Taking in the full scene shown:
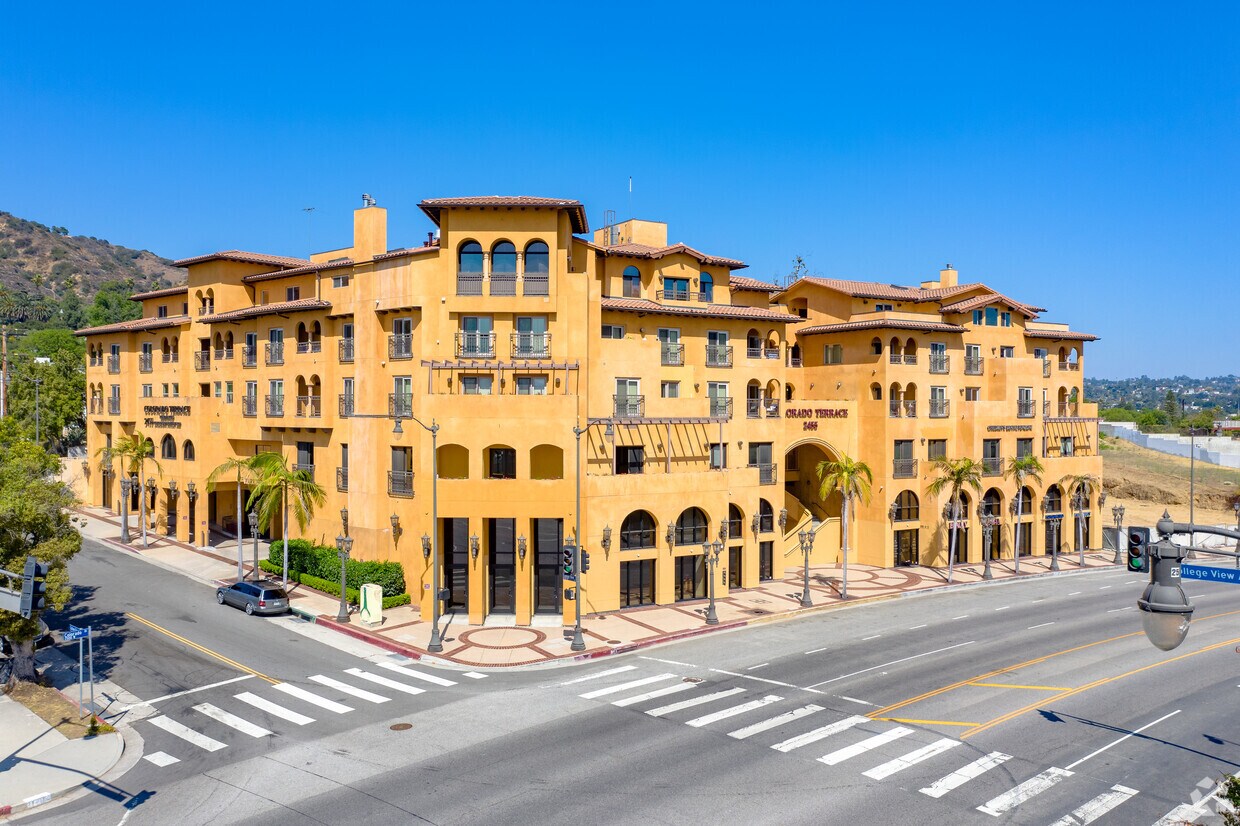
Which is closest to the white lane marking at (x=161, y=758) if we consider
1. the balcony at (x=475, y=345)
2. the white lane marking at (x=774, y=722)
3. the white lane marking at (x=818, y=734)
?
the white lane marking at (x=774, y=722)

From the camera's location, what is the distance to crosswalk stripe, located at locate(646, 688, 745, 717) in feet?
86.1

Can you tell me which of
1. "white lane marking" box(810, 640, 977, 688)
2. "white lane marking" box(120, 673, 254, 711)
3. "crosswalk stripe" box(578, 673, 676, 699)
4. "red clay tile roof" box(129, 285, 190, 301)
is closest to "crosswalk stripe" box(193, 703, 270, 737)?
"white lane marking" box(120, 673, 254, 711)

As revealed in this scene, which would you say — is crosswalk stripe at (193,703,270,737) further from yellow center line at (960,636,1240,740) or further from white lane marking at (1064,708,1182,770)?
white lane marking at (1064,708,1182,770)

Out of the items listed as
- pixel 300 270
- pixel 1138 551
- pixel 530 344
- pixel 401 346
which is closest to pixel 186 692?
pixel 401 346

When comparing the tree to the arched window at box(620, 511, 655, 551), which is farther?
the arched window at box(620, 511, 655, 551)

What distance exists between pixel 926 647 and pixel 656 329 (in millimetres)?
21913

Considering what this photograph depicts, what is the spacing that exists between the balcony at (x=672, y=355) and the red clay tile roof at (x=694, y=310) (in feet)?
6.21

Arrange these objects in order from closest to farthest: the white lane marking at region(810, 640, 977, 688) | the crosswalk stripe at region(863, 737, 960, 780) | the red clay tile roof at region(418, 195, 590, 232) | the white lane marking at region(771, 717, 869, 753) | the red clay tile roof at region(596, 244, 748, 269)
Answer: the crosswalk stripe at region(863, 737, 960, 780) → the white lane marking at region(771, 717, 869, 753) → the white lane marking at region(810, 640, 977, 688) → the red clay tile roof at region(418, 195, 590, 232) → the red clay tile roof at region(596, 244, 748, 269)

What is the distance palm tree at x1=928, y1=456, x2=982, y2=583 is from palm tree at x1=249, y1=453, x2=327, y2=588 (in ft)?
120

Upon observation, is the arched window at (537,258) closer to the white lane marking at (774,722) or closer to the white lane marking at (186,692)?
the white lane marking at (186,692)

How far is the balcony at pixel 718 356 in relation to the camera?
4897 centimetres

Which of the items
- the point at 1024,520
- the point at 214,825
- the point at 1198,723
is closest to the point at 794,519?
the point at 1024,520

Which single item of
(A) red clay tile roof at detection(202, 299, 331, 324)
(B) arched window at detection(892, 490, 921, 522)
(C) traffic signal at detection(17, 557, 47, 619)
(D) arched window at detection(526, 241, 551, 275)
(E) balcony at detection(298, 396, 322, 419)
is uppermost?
(D) arched window at detection(526, 241, 551, 275)

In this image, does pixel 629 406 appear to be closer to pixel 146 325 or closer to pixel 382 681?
pixel 382 681
